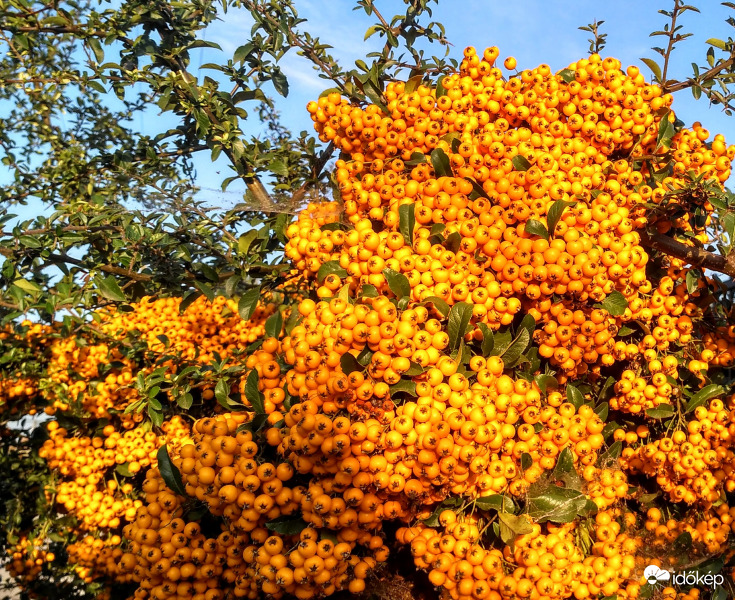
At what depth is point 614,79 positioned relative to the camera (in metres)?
2.86

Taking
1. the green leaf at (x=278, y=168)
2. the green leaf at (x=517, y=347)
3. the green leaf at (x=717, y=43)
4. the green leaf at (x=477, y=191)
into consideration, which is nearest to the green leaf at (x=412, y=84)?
the green leaf at (x=477, y=191)

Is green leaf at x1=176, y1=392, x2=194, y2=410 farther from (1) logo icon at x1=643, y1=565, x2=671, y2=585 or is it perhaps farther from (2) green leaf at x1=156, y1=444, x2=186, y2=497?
(1) logo icon at x1=643, y1=565, x2=671, y2=585

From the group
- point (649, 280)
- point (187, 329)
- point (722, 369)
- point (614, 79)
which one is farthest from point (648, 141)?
point (187, 329)

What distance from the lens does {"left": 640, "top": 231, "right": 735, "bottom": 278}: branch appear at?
9.59ft

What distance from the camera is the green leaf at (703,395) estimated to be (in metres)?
3.03

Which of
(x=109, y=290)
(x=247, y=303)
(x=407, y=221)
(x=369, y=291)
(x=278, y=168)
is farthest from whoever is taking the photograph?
(x=278, y=168)

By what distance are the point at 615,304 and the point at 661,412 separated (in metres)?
0.67

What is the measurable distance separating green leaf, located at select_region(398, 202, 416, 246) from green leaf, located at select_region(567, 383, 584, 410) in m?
1.06

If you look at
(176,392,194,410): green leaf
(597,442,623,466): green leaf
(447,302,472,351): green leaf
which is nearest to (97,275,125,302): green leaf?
(176,392,194,410): green leaf

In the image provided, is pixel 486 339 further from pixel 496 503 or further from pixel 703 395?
pixel 703 395

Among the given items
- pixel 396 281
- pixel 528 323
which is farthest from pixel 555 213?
pixel 396 281

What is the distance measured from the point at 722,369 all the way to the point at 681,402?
2.36 feet

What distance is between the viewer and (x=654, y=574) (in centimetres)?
302

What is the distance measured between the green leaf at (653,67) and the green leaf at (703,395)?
1.62m
